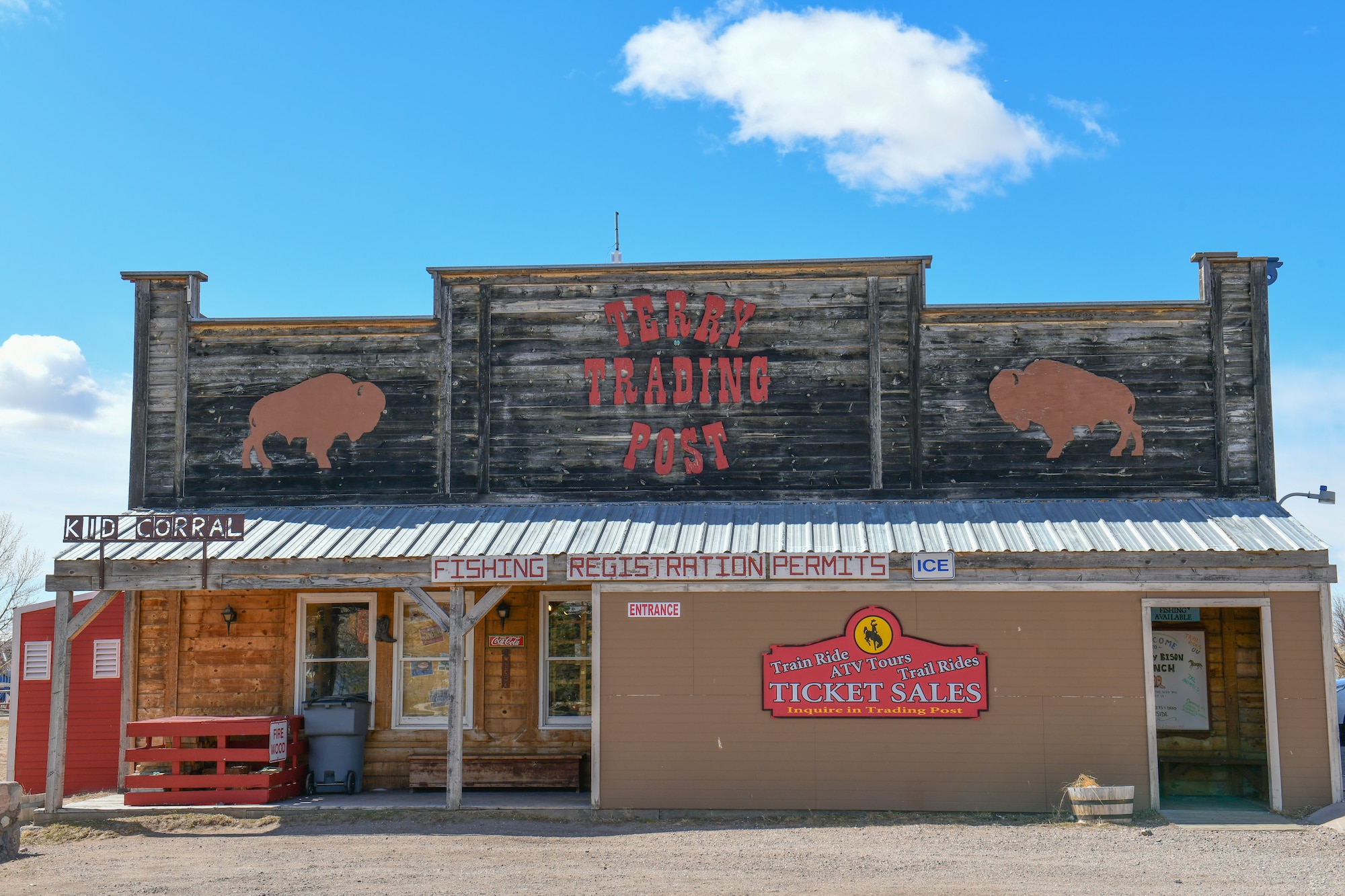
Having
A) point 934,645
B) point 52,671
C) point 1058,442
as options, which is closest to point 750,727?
point 934,645

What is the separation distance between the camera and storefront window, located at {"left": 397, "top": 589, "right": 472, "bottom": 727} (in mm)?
13328

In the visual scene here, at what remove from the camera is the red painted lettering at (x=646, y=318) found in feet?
42.6

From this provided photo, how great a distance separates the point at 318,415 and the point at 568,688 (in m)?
4.44

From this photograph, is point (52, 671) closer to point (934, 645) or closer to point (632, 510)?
point (632, 510)

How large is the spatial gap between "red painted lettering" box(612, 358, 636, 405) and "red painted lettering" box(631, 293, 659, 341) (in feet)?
1.23

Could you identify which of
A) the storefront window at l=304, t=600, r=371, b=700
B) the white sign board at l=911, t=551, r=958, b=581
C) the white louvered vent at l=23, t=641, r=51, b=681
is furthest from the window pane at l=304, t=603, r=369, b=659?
the white sign board at l=911, t=551, r=958, b=581

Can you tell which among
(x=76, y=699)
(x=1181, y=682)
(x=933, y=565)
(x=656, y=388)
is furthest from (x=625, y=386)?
(x=76, y=699)

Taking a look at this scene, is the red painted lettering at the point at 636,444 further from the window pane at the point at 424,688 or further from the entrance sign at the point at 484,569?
the window pane at the point at 424,688

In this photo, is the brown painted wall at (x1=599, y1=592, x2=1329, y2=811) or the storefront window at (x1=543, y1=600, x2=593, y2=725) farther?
the storefront window at (x1=543, y1=600, x2=593, y2=725)

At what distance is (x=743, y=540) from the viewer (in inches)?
450

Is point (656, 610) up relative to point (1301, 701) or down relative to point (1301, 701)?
up

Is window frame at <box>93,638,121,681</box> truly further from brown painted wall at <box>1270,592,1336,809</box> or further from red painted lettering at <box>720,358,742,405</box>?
brown painted wall at <box>1270,592,1336,809</box>

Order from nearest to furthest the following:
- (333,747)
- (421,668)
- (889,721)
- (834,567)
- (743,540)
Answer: (834,567) < (889,721) < (743,540) < (333,747) < (421,668)

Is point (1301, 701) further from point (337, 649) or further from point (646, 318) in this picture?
point (337, 649)
